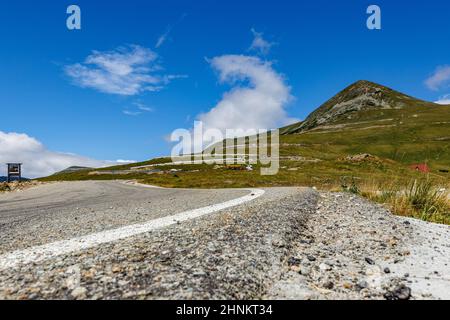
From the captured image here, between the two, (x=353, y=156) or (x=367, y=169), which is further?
(x=353, y=156)

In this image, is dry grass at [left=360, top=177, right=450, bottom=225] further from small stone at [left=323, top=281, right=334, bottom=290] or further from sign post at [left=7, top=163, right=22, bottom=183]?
sign post at [left=7, top=163, right=22, bottom=183]

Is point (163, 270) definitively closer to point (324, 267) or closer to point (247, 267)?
point (247, 267)

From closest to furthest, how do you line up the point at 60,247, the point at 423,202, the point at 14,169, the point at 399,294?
the point at 399,294 → the point at 60,247 → the point at 423,202 → the point at 14,169

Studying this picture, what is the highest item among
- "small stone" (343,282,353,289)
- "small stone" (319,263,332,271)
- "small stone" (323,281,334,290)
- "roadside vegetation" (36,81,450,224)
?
"roadside vegetation" (36,81,450,224)

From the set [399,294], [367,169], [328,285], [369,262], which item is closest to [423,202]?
[369,262]

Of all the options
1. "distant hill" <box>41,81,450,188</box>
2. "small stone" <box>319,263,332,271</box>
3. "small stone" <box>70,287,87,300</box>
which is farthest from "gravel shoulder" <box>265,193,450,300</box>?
"distant hill" <box>41,81,450,188</box>

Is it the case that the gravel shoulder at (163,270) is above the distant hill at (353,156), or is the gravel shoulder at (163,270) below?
below

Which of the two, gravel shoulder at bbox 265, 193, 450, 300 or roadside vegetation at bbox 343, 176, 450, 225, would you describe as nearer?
gravel shoulder at bbox 265, 193, 450, 300

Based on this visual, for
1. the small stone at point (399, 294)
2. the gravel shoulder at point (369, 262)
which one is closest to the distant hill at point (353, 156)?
the gravel shoulder at point (369, 262)

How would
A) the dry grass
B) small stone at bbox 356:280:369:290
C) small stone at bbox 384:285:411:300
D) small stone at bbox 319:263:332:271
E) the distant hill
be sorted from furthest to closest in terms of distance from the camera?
the distant hill, the dry grass, small stone at bbox 319:263:332:271, small stone at bbox 356:280:369:290, small stone at bbox 384:285:411:300

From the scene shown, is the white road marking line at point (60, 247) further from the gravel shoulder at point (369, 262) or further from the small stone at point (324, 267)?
the small stone at point (324, 267)

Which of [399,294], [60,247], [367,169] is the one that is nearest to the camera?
[399,294]

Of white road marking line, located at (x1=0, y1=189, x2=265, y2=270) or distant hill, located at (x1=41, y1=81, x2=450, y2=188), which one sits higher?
distant hill, located at (x1=41, y1=81, x2=450, y2=188)
